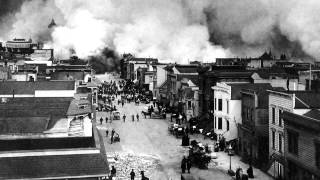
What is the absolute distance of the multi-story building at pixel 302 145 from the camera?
3294cm

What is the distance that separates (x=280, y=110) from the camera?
40750 millimetres

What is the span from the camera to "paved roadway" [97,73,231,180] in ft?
136

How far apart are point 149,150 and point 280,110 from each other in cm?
1501

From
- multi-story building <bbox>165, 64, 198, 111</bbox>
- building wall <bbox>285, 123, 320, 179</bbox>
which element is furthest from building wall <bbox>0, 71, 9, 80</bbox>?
building wall <bbox>285, 123, 320, 179</bbox>

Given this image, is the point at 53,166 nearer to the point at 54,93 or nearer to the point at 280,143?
the point at 280,143

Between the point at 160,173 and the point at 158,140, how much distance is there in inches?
584

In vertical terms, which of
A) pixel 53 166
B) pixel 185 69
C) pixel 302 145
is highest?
pixel 185 69

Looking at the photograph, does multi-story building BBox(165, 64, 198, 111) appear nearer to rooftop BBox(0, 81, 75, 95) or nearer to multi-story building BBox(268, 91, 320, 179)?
rooftop BBox(0, 81, 75, 95)

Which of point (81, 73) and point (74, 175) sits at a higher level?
point (81, 73)

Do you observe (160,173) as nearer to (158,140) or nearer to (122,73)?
(158,140)

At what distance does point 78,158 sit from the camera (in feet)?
91.8

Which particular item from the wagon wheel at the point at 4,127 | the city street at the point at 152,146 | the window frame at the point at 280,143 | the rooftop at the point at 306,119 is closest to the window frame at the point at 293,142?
the rooftop at the point at 306,119

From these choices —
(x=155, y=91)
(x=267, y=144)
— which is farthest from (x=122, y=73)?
(x=267, y=144)

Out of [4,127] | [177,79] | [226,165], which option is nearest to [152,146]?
→ [226,165]
